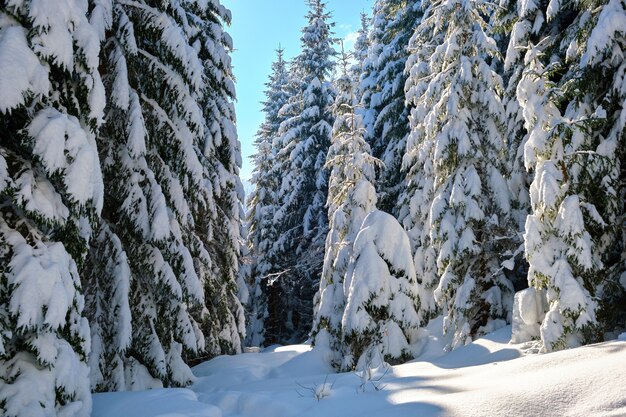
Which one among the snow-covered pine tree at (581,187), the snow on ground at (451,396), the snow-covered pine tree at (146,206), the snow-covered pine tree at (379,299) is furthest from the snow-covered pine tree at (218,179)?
the snow-covered pine tree at (581,187)

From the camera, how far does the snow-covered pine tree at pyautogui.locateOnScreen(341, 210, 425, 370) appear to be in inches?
386

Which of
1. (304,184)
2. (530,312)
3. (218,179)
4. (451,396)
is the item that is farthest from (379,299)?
(304,184)

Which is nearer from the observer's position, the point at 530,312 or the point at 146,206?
the point at 530,312

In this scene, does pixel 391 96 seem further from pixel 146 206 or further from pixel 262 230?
pixel 146 206

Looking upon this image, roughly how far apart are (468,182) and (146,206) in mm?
7639

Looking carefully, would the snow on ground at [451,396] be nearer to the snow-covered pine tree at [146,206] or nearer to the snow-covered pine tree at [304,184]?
the snow-covered pine tree at [146,206]

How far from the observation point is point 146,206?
8.08 meters

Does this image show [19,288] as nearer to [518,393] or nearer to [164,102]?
[518,393]

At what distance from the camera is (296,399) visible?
16.9ft

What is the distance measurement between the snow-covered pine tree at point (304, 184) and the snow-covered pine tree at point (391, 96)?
252cm

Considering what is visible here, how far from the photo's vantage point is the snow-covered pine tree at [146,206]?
24.9 feet

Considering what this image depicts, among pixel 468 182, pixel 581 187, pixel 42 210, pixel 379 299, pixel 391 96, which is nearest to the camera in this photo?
pixel 42 210

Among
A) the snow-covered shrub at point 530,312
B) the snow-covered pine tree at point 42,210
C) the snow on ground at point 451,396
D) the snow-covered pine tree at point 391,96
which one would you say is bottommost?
the snow on ground at point 451,396

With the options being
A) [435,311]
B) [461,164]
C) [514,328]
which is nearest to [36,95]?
[514,328]
